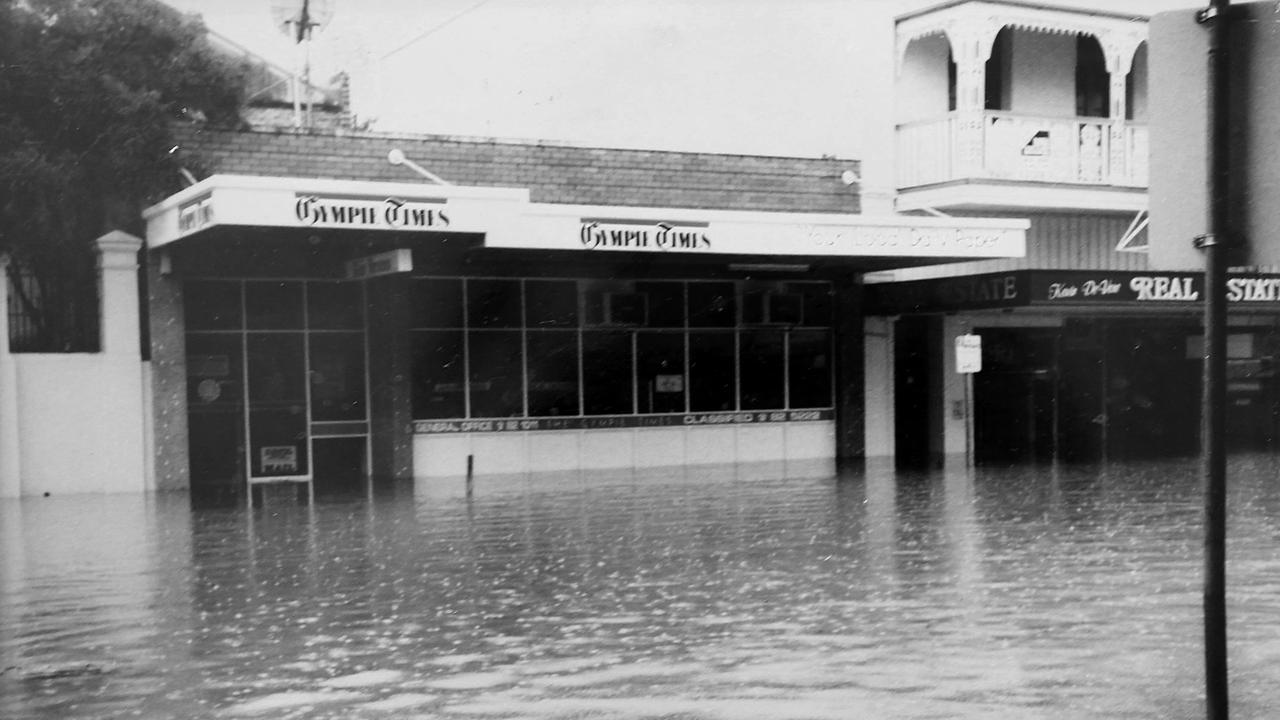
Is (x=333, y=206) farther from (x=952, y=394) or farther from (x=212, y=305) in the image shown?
(x=952, y=394)

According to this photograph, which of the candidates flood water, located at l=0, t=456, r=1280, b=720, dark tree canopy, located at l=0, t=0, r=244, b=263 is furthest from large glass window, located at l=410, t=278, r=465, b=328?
flood water, located at l=0, t=456, r=1280, b=720

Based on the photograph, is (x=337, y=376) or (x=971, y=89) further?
(x=971, y=89)

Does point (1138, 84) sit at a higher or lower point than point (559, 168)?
higher

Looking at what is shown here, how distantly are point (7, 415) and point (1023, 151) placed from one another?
14550 mm

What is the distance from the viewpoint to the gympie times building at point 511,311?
18.8 meters

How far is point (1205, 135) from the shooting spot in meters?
4.65

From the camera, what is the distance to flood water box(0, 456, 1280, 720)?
6.97 metres

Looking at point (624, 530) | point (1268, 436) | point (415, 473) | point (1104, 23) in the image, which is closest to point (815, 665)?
point (624, 530)

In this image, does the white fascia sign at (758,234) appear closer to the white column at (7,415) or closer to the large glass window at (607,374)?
the large glass window at (607,374)

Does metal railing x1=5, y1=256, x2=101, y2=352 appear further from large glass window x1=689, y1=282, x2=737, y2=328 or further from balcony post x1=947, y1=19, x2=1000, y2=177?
balcony post x1=947, y1=19, x2=1000, y2=177

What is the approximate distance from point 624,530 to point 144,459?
7.66m

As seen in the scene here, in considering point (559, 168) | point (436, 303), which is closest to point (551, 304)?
point (436, 303)

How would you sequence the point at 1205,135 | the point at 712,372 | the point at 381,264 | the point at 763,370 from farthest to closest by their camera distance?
1. the point at 763,370
2. the point at 712,372
3. the point at 381,264
4. the point at 1205,135

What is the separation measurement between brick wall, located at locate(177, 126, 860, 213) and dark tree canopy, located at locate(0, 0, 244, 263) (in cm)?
66
